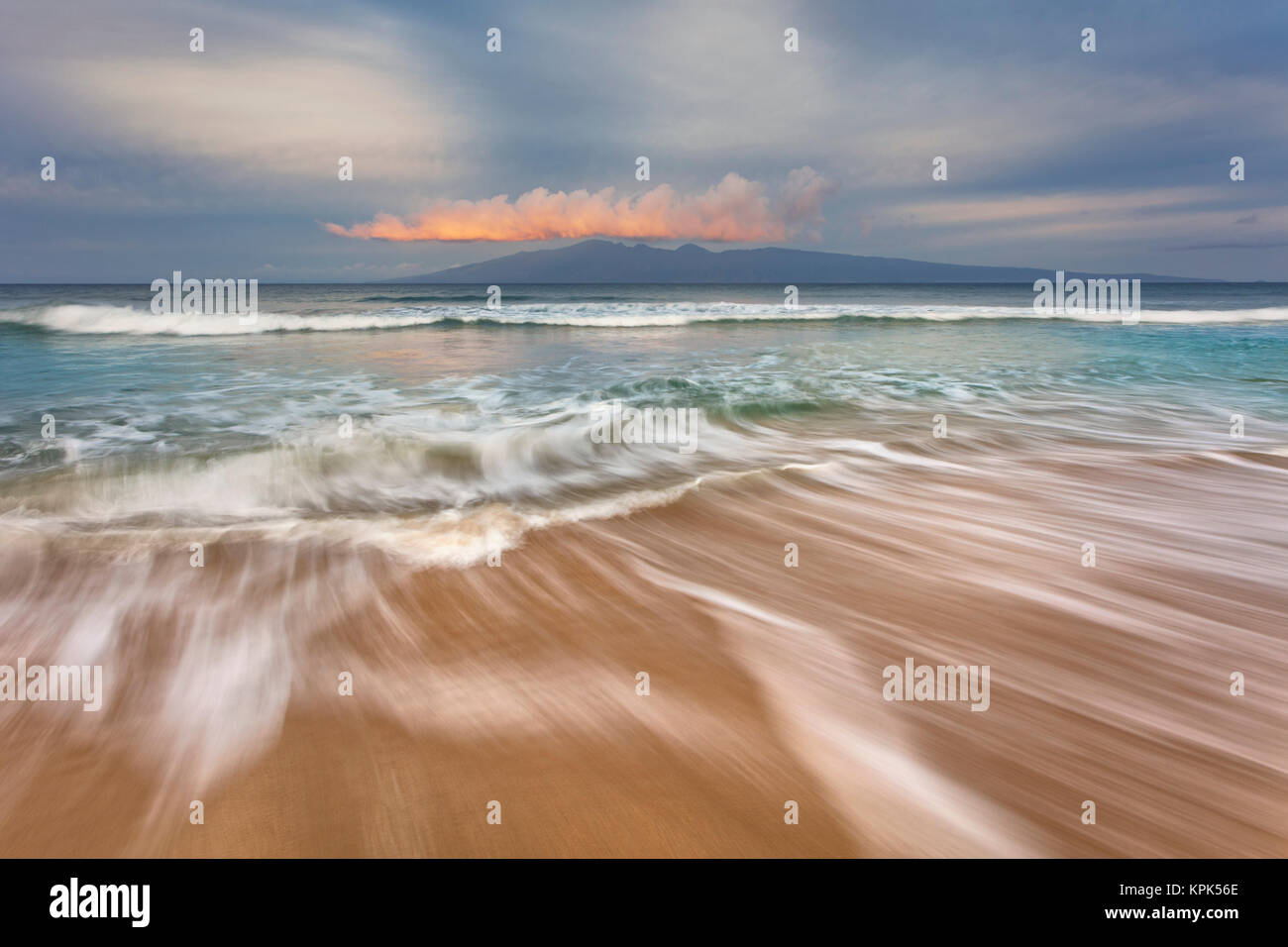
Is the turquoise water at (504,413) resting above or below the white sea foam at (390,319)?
below

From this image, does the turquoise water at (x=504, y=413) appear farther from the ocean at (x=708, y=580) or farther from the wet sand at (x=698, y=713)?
the wet sand at (x=698, y=713)

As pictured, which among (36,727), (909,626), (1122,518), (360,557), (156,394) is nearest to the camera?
(36,727)

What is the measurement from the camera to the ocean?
230 centimetres

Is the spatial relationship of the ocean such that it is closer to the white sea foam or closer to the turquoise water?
the turquoise water

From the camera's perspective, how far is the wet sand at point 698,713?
1967 millimetres

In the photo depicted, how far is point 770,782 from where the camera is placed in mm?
2148

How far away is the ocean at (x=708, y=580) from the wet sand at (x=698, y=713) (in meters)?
0.02

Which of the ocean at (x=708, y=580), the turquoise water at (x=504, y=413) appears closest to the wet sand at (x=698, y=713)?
the ocean at (x=708, y=580)

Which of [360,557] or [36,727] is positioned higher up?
[360,557]

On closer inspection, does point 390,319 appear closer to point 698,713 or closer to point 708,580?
point 708,580

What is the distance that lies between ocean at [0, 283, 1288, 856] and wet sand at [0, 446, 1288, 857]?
18 mm
